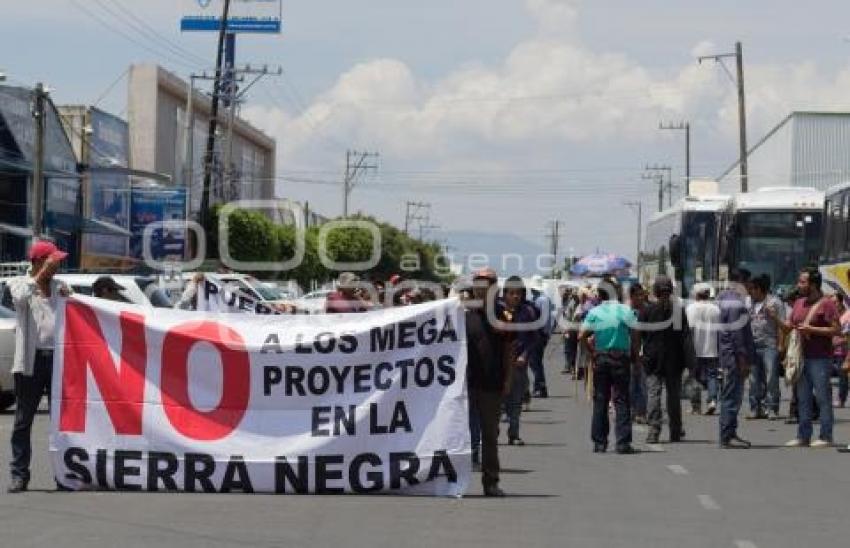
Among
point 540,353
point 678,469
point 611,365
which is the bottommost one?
point 678,469

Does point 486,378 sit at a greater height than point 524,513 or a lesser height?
greater

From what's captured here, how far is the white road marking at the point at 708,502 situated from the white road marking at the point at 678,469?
76.9 inches

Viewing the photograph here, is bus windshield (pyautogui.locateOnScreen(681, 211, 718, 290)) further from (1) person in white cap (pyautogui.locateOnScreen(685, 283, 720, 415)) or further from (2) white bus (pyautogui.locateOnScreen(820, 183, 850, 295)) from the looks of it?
(1) person in white cap (pyautogui.locateOnScreen(685, 283, 720, 415))

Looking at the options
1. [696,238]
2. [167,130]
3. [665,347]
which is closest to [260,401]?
[665,347]

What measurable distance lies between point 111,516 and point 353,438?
225 centimetres

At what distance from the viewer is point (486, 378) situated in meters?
14.5

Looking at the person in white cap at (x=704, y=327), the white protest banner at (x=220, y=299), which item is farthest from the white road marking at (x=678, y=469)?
the white protest banner at (x=220, y=299)

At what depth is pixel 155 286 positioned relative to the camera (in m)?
28.2

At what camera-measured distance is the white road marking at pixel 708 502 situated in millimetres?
13812

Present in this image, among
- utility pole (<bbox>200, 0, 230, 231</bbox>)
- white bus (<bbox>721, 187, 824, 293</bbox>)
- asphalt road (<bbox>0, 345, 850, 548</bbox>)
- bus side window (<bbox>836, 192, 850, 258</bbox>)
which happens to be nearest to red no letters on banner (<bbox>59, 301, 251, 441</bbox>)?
asphalt road (<bbox>0, 345, 850, 548</bbox>)

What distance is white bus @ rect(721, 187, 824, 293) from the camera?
3731 cm

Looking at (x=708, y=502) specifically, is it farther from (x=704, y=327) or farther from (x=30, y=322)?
(x=704, y=327)

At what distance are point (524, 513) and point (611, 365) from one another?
5.35 metres

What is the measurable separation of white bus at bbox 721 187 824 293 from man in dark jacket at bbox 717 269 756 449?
53.7 ft
